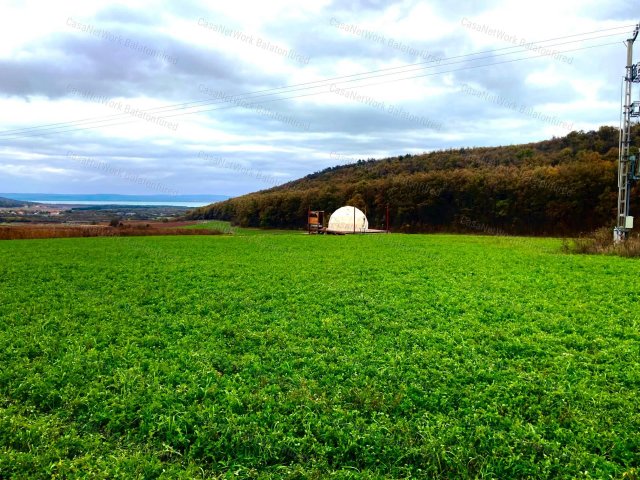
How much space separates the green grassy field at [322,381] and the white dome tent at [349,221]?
33.1 meters

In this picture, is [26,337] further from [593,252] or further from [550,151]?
[550,151]

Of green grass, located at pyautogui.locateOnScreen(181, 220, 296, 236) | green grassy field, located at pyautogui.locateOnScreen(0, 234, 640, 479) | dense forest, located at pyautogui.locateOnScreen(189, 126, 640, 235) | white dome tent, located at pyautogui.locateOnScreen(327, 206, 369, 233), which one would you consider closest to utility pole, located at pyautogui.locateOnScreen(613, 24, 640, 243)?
green grassy field, located at pyautogui.locateOnScreen(0, 234, 640, 479)

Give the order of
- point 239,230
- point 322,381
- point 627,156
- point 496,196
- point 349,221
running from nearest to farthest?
point 322,381
point 627,156
point 349,221
point 496,196
point 239,230

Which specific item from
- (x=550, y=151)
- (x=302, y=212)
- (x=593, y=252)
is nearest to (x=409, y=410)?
(x=593, y=252)

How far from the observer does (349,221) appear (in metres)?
45.6

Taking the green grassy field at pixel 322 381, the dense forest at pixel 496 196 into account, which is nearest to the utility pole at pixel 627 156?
the green grassy field at pixel 322 381

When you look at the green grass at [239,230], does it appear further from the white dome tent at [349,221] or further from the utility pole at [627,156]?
the utility pole at [627,156]

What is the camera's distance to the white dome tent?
4531cm

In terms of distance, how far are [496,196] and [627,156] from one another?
25412 millimetres

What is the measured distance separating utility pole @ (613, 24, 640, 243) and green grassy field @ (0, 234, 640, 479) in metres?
10.7

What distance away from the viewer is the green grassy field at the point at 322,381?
4.65 m

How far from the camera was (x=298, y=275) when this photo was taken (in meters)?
14.4

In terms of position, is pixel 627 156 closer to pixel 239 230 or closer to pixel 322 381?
pixel 322 381

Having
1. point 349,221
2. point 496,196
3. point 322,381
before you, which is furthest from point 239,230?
point 322,381
